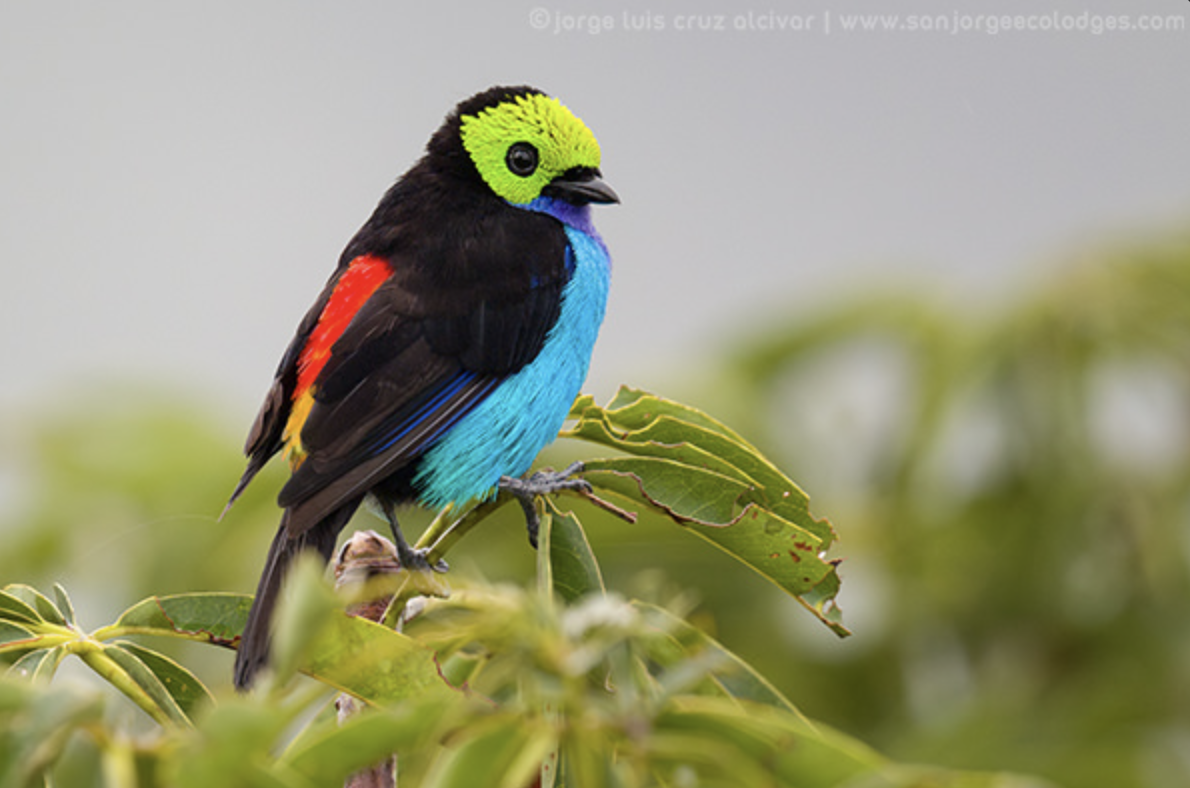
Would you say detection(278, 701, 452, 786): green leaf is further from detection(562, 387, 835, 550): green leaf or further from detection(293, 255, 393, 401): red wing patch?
detection(293, 255, 393, 401): red wing patch

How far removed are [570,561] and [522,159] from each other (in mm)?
728

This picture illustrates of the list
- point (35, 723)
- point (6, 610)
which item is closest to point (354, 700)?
point (6, 610)

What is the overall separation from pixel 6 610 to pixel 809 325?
332 cm

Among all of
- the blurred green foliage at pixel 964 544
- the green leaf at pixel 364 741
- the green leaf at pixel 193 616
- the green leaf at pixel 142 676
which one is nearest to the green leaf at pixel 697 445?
the green leaf at pixel 193 616

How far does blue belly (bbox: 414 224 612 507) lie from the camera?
1729 millimetres

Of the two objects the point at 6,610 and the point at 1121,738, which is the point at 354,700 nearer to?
the point at 6,610

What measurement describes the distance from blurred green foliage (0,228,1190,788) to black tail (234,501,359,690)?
1.83 m

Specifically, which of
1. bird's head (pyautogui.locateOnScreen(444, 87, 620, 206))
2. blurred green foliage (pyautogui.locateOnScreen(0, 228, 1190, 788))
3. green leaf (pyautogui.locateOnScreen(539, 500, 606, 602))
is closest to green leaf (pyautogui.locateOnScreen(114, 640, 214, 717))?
green leaf (pyautogui.locateOnScreen(539, 500, 606, 602))

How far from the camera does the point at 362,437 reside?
1.59 m

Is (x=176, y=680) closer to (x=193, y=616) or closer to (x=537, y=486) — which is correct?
(x=193, y=616)

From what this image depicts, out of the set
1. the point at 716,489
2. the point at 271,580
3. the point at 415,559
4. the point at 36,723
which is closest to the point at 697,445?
the point at 716,489

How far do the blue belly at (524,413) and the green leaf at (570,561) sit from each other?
0.30 metres

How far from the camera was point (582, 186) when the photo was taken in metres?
1.94

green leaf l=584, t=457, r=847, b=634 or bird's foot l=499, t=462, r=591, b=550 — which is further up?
green leaf l=584, t=457, r=847, b=634
